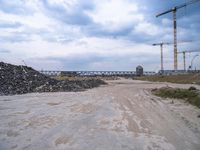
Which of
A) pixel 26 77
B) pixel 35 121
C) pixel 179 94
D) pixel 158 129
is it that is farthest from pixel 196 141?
pixel 26 77

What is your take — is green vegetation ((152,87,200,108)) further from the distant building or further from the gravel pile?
the distant building

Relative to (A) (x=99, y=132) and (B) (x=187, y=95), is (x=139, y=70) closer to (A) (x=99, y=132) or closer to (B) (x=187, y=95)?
(B) (x=187, y=95)

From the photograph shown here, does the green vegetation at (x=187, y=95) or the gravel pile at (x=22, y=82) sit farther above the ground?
the gravel pile at (x=22, y=82)

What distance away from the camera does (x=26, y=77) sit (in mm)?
45531

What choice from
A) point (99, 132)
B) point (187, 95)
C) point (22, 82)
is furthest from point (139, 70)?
point (99, 132)

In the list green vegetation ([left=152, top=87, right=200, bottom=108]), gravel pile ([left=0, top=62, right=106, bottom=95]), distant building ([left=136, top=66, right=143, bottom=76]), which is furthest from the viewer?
distant building ([left=136, top=66, right=143, bottom=76])

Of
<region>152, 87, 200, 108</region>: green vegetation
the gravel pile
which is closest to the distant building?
the gravel pile

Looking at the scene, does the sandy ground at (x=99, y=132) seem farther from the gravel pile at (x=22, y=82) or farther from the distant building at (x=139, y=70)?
the distant building at (x=139, y=70)

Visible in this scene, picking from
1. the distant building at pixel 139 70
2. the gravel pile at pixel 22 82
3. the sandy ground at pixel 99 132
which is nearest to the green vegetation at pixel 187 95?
the sandy ground at pixel 99 132

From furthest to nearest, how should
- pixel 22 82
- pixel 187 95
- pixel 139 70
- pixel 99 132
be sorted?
pixel 139 70, pixel 22 82, pixel 187 95, pixel 99 132

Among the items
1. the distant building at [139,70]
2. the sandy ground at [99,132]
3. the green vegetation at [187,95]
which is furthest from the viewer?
the distant building at [139,70]

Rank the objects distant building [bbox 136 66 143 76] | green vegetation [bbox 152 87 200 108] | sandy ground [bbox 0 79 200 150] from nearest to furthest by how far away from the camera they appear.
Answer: sandy ground [bbox 0 79 200 150] → green vegetation [bbox 152 87 200 108] → distant building [bbox 136 66 143 76]

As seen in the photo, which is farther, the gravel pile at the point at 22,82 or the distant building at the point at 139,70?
the distant building at the point at 139,70

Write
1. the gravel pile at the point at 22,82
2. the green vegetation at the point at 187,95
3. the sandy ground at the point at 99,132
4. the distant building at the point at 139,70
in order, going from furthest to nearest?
the distant building at the point at 139,70 < the gravel pile at the point at 22,82 < the green vegetation at the point at 187,95 < the sandy ground at the point at 99,132
